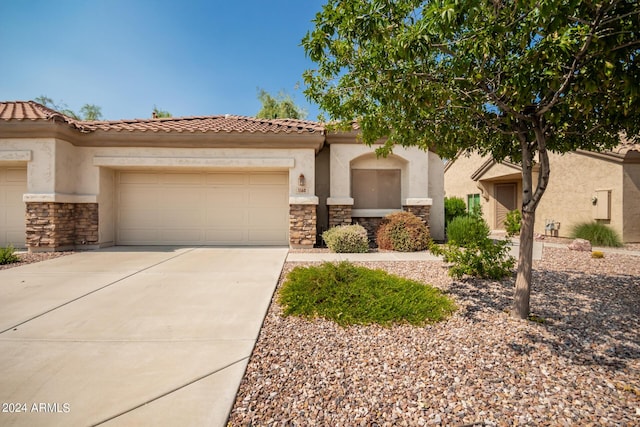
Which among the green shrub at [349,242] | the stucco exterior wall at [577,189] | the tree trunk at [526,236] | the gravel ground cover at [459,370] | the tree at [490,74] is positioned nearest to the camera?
the gravel ground cover at [459,370]

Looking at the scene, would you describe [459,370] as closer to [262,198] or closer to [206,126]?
[262,198]

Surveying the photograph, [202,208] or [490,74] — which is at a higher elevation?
[490,74]

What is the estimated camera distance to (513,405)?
2.26m

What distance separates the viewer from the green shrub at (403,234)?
912 cm

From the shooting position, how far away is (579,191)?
40.3 ft

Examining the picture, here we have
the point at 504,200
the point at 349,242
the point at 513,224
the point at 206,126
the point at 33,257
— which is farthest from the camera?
the point at 504,200

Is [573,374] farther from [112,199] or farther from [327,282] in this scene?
[112,199]

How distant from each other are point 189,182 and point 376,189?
21.9 ft

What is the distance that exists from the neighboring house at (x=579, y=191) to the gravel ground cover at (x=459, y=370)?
6383mm

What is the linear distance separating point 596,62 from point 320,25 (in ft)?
9.48

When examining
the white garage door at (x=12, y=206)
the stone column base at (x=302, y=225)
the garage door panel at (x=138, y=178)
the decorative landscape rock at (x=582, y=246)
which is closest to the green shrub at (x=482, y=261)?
the stone column base at (x=302, y=225)

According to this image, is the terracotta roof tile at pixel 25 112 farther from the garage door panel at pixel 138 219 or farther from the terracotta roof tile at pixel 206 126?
the garage door panel at pixel 138 219

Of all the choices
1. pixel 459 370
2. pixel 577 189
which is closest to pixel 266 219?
pixel 459 370

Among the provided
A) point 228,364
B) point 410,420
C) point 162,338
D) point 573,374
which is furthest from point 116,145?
point 573,374
